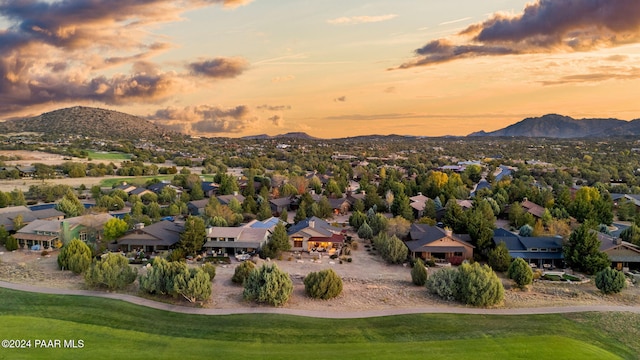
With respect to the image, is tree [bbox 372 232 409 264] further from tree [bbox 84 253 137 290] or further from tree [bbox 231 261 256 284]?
tree [bbox 84 253 137 290]

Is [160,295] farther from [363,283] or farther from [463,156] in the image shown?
[463,156]

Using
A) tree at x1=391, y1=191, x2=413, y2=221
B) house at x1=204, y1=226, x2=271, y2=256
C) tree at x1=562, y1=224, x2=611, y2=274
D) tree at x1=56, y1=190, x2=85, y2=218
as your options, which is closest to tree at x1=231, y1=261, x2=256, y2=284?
house at x1=204, y1=226, x2=271, y2=256

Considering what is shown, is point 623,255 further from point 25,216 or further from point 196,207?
point 25,216

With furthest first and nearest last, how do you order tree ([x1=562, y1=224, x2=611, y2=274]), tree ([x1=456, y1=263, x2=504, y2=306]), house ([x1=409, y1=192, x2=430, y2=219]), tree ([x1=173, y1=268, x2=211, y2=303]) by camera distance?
house ([x1=409, y1=192, x2=430, y2=219])
tree ([x1=562, y1=224, x2=611, y2=274])
tree ([x1=456, y1=263, x2=504, y2=306])
tree ([x1=173, y1=268, x2=211, y2=303])

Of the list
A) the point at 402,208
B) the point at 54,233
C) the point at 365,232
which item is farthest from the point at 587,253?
the point at 54,233

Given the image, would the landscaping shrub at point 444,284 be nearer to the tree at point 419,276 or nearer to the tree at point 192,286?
the tree at point 419,276

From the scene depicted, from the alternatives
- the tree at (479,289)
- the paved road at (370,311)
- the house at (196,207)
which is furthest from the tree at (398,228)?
the house at (196,207)
